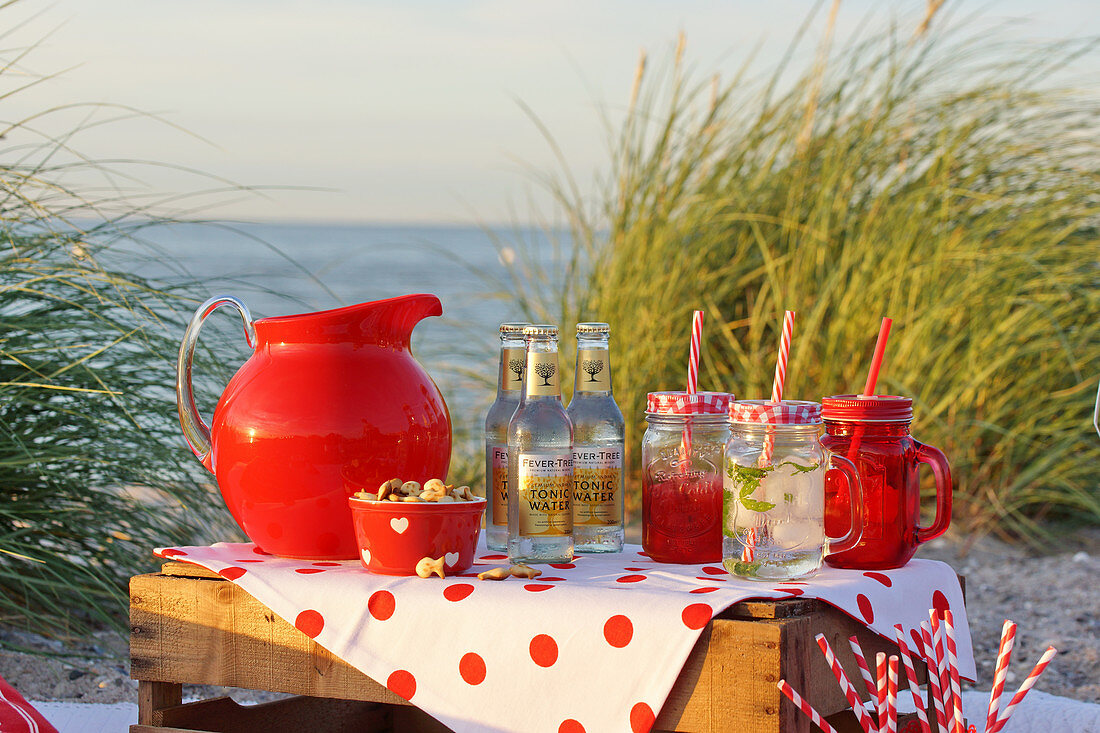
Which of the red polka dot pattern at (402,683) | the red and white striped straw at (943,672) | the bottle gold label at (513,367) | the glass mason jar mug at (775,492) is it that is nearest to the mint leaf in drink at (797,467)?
the glass mason jar mug at (775,492)

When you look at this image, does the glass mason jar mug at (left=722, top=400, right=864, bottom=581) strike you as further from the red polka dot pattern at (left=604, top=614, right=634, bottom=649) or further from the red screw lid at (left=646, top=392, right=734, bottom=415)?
the red polka dot pattern at (left=604, top=614, right=634, bottom=649)

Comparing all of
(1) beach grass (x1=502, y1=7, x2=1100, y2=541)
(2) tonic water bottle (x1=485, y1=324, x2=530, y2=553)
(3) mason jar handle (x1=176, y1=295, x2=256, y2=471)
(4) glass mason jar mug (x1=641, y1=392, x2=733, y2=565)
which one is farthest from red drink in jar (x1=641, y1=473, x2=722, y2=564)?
(1) beach grass (x1=502, y1=7, x2=1100, y2=541)

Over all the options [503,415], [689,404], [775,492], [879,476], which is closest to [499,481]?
[503,415]

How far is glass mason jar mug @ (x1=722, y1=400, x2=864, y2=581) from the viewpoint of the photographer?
1.43 m

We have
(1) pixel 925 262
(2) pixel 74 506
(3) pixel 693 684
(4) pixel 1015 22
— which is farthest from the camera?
(4) pixel 1015 22

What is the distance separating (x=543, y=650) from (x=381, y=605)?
23 centimetres

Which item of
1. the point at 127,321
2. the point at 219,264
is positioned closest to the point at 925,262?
the point at 127,321

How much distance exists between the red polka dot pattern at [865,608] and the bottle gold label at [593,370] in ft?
1.49

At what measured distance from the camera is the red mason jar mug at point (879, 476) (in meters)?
1.53

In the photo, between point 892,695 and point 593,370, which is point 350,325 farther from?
point 892,695

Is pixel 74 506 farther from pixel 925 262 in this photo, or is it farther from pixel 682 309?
pixel 925 262

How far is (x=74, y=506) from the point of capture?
2.73 meters

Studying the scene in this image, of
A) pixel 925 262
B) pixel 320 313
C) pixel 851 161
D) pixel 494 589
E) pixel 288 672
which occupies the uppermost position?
pixel 851 161

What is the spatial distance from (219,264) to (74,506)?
18782 mm
